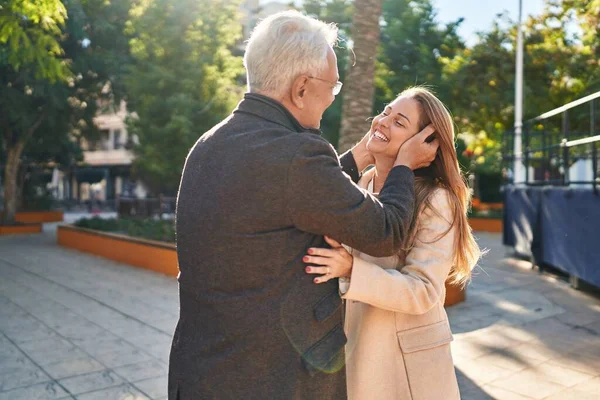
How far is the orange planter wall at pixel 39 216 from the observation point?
79.3ft

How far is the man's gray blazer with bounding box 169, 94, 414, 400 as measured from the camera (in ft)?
5.15

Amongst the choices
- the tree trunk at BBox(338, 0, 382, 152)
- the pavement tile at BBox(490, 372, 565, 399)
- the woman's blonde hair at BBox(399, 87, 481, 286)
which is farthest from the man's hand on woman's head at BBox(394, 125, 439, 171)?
the tree trunk at BBox(338, 0, 382, 152)

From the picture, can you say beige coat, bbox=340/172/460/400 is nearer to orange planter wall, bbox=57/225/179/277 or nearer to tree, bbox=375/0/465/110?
orange planter wall, bbox=57/225/179/277

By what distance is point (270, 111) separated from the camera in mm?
1678

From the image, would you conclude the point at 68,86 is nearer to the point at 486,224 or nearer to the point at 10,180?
the point at 10,180

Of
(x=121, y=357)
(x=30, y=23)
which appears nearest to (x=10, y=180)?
(x=30, y=23)

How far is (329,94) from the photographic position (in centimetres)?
177

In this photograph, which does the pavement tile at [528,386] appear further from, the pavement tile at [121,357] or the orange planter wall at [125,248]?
the orange planter wall at [125,248]

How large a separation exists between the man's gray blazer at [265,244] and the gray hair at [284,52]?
61 mm

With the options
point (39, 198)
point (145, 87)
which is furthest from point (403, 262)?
point (39, 198)

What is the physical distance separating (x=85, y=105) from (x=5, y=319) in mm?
14114

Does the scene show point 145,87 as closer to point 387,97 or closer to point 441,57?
point 387,97

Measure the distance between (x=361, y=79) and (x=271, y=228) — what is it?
5.73 meters

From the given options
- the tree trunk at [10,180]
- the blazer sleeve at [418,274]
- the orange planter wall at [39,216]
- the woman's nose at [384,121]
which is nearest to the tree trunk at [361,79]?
the woman's nose at [384,121]
